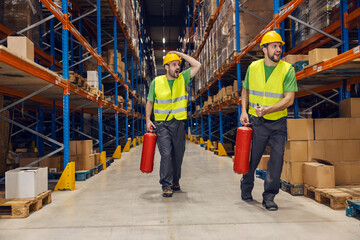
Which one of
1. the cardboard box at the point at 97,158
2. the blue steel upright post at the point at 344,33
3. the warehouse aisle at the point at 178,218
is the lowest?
the warehouse aisle at the point at 178,218

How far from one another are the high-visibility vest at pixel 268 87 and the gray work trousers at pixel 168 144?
1.15 meters

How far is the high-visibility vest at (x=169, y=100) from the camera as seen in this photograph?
161 inches

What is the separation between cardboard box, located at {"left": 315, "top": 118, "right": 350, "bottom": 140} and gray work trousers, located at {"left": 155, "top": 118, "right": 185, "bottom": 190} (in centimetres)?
201

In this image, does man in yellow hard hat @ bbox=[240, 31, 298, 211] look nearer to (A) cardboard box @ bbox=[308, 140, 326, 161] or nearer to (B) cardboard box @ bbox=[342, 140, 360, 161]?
(A) cardboard box @ bbox=[308, 140, 326, 161]

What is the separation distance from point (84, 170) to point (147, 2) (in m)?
20.3

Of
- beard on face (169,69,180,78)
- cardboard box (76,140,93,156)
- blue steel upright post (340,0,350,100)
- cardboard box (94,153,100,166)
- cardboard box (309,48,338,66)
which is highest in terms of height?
blue steel upright post (340,0,350,100)

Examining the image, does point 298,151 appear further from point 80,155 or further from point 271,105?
point 80,155

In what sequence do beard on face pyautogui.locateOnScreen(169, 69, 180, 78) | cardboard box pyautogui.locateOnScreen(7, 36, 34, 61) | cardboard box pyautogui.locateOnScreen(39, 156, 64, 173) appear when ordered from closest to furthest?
cardboard box pyautogui.locateOnScreen(7, 36, 34, 61) → beard on face pyautogui.locateOnScreen(169, 69, 180, 78) → cardboard box pyautogui.locateOnScreen(39, 156, 64, 173)

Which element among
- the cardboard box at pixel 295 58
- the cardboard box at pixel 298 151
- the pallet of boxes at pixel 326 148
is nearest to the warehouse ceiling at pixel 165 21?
the cardboard box at pixel 295 58

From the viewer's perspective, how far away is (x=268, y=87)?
336cm

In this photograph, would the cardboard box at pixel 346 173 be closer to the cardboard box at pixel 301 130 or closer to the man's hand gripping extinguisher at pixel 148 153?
the cardboard box at pixel 301 130

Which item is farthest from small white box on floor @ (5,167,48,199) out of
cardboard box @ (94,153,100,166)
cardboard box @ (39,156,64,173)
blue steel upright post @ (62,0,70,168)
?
cardboard box @ (94,153,100,166)

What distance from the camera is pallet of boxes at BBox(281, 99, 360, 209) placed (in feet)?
13.0

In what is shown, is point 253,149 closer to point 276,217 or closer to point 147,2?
point 276,217
